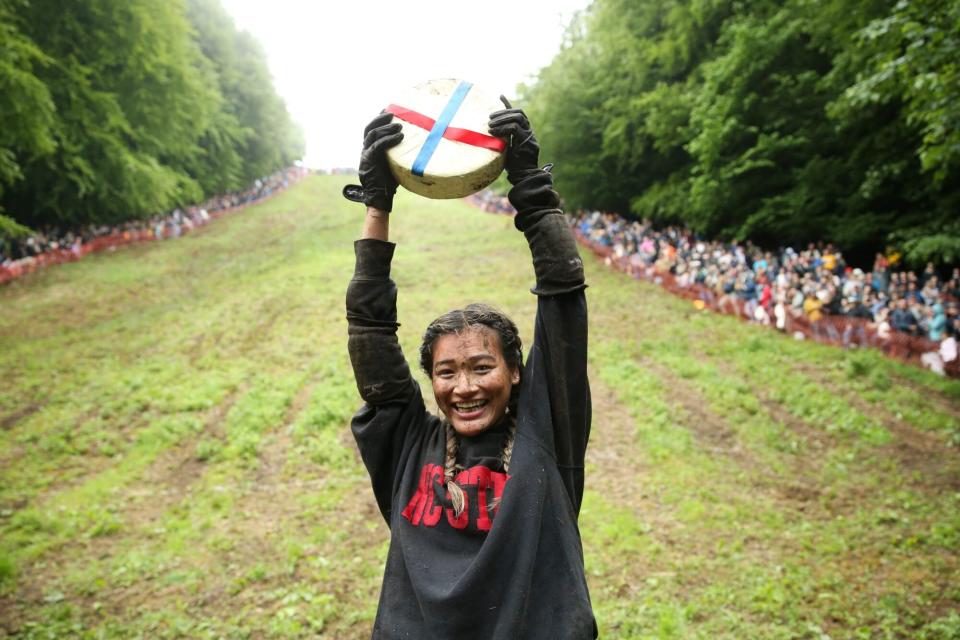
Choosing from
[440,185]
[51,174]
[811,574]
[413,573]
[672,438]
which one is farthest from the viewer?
[51,174]

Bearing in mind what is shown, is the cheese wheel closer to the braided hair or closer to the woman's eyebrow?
the braided hair

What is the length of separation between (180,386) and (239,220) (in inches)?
961

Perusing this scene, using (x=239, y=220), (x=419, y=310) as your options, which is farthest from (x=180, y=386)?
(x=239, y=220)

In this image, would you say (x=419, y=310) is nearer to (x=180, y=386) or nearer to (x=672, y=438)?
(x=180, y=386)

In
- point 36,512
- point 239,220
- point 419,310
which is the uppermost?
point 239,220

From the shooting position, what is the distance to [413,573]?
6.11 feet

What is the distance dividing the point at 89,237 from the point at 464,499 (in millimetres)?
26915

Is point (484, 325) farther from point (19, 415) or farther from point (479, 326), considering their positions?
point (19, 415)

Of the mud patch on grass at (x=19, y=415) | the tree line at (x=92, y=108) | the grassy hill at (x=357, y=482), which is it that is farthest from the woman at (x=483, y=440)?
the tree line at (x=92, y=108)

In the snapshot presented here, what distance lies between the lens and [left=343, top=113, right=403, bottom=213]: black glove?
2084mm

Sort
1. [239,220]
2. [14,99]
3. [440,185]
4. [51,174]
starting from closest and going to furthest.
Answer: [440,185]
[14,99]
[51,174]
[239,220]

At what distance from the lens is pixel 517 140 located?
203 cm

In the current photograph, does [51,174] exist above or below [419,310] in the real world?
above

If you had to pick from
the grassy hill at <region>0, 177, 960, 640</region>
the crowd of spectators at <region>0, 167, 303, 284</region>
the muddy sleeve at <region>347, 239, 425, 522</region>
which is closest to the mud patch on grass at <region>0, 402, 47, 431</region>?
the grassy hill at <region>0, 177, 960, 640</region>
